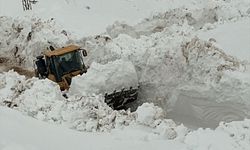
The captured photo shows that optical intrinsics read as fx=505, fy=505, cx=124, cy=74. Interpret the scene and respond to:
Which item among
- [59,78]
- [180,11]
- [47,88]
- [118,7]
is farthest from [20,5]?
[47,88]

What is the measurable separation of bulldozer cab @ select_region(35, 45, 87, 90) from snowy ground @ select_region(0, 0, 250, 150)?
2.37 ft

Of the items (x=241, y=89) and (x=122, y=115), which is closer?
(x=122, y=115)

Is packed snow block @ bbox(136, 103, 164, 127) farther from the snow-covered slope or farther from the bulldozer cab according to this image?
the bulldozer cab

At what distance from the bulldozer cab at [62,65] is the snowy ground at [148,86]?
2.37 ft

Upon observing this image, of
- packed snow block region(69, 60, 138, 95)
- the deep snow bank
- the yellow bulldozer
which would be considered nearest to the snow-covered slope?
packed snow block region(69, 60, 138, 95)

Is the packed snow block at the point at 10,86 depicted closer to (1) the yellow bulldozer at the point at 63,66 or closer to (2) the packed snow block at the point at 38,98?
(2) the packed snow block at the point at 38,98

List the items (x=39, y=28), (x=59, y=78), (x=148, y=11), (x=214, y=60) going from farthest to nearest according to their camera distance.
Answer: (x=148, y=11)
(x=39, y=28)
(x=59, y=78)
(x=214, y=60)

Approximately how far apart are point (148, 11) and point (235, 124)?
17280mm

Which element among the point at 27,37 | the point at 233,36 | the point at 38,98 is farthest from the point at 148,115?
the point at 27,37

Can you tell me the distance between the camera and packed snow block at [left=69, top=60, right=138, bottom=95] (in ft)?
40.8

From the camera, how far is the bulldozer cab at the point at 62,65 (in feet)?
43.9

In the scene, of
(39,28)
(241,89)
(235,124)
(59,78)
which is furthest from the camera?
(39,28)

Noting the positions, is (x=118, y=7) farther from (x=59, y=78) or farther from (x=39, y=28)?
(x=59, y=78)

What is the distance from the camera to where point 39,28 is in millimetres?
19250
